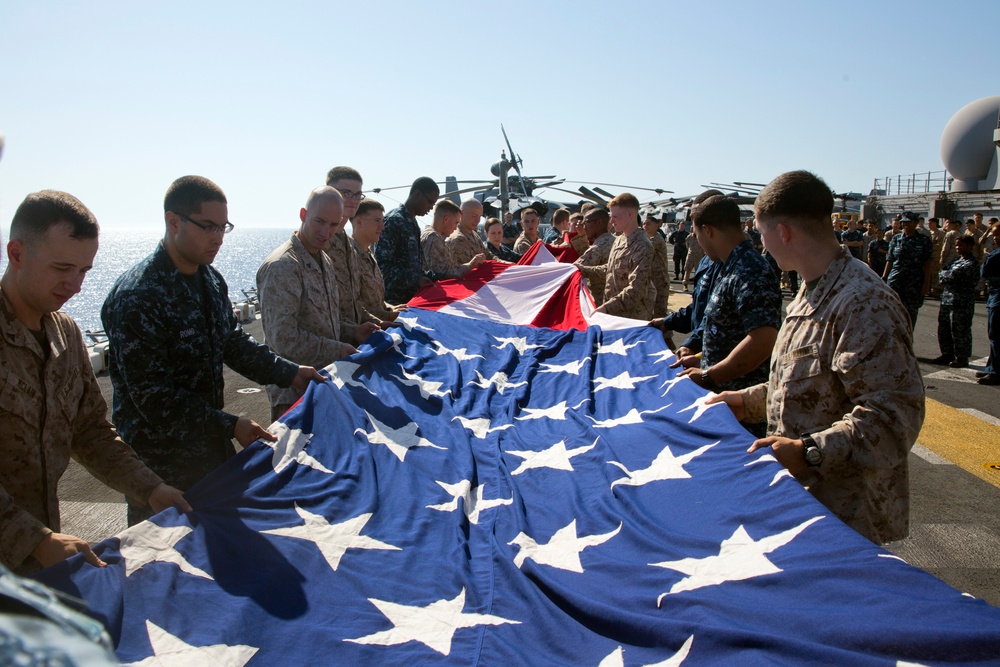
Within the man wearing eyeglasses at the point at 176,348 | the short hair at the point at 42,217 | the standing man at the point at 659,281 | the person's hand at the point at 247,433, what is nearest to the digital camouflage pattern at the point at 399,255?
the standing man at the point at 659,281

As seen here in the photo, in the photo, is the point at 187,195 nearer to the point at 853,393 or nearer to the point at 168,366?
the point at 168,366

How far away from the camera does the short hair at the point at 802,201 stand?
2.43 m

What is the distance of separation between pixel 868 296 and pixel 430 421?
218 cm

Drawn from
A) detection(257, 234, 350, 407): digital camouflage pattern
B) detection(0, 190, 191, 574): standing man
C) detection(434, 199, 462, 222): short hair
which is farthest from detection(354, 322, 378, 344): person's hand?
detection(434, 199, 462, 222): short hair

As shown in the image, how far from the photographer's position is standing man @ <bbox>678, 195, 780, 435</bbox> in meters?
3.37

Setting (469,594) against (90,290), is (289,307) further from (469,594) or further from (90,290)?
(90,290)

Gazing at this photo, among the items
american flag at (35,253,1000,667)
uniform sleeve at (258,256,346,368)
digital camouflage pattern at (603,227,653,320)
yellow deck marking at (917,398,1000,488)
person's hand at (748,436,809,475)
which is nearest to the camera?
american flag at (35,253,1000,667)

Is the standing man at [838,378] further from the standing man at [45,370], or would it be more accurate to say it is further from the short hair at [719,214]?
the standing man at [45,370]

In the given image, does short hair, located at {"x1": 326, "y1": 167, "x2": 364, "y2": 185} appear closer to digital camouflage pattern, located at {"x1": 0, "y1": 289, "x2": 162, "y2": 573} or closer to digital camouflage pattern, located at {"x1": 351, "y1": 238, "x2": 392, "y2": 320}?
digital camouflage pattern, located at {"x1": 351, "y1": 238, "x2": 392, "y2": 320}

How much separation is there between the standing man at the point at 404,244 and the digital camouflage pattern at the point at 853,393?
4.32 metres

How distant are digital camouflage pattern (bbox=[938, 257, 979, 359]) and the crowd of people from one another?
23.4 feet

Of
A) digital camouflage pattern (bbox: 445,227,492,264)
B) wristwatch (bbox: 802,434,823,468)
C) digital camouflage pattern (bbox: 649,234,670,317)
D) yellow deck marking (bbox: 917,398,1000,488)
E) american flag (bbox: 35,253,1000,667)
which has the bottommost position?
yellow deck marking (bbox: 917,398,1000,488)

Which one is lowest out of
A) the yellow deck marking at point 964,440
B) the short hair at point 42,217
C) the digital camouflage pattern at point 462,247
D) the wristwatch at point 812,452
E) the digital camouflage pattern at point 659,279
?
the yellow deck marking at point 964,440

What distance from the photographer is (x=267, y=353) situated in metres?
3.19
